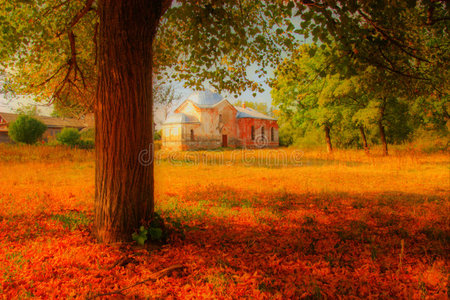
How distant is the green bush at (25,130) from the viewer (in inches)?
833

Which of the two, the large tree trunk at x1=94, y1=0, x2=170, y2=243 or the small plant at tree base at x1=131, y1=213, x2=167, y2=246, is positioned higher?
the large tree trunk at x1=94, y1=0, x2=170, y2=243

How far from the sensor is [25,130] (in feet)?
70.4

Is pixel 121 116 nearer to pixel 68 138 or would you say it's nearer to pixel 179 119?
pixel 68 138

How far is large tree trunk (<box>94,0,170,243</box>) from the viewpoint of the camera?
3740 mm

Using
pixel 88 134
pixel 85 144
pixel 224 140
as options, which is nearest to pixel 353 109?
pixel 224 140

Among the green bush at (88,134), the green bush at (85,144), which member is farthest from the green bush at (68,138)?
the green bush at (88,134)

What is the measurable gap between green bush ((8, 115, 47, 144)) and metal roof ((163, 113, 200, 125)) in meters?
16.3

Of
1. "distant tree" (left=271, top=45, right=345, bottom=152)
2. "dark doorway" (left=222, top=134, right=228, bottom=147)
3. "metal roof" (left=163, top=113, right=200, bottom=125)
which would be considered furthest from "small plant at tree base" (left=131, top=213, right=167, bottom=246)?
"dark doorway" (left=222, top=134, right=228, bottom=147)

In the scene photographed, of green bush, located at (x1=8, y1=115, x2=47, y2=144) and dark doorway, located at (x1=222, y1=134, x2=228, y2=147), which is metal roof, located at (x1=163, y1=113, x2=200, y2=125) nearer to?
dark doorway, located at (x1=222, y1=134, x2=228, y2=147)

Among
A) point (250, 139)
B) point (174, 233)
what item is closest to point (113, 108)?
point (174, 233)

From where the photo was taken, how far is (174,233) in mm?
4223

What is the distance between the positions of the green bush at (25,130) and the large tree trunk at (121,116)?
23.0 m

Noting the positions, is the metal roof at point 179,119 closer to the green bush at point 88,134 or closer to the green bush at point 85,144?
the green bush at point 88,134

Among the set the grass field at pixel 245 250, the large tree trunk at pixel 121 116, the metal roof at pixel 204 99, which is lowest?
the grass field at pixel 245 250
